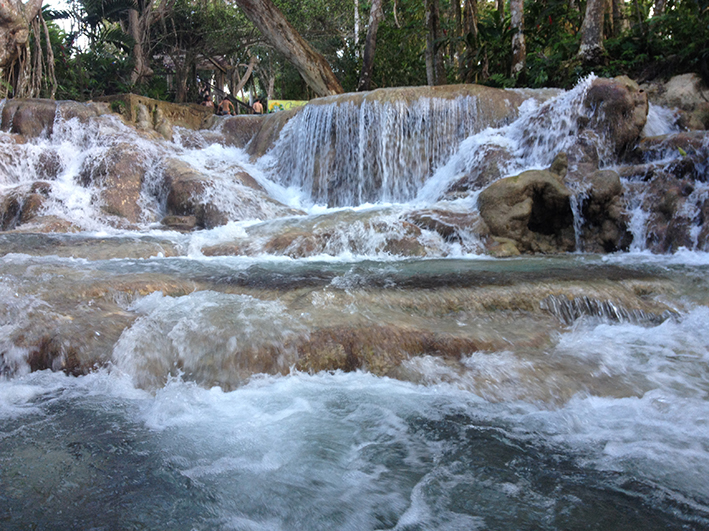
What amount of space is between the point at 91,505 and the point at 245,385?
1.15 meters

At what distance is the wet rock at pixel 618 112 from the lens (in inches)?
295

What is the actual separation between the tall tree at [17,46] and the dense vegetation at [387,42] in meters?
1.51

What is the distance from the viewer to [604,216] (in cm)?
655

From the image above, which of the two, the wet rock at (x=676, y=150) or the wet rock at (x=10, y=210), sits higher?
the wet rock at (x=676, y=150)

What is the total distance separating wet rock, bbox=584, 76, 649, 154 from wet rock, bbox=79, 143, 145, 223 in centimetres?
724

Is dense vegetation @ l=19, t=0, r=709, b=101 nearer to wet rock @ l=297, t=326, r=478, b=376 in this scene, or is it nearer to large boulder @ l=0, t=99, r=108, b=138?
large boulder @ l=0, t=99, r=108, b=138

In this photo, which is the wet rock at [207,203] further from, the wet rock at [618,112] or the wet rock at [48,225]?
the wet rock at [618,112]

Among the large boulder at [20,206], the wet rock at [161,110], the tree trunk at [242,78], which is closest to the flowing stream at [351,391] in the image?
the large boulder at [20,206]

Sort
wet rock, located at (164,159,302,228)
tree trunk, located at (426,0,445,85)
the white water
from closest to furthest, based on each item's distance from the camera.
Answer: the white water < wet rock, located at (164,159,302,228) < tree trunk, located at (426,0,445,85)

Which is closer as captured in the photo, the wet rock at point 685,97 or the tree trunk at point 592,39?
the wet rock at point 685,97

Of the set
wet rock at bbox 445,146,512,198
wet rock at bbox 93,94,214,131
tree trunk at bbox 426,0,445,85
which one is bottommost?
wet rock at bbox 445,146,512,198

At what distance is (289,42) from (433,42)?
3496 mm

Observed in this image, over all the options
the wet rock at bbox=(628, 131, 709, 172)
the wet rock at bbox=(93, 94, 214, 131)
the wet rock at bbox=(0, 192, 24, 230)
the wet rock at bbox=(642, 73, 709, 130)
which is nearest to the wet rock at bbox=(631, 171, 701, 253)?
the wet rock at bbox=(628, 131, 709, 172)

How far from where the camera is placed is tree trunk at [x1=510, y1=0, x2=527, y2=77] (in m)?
11.1
